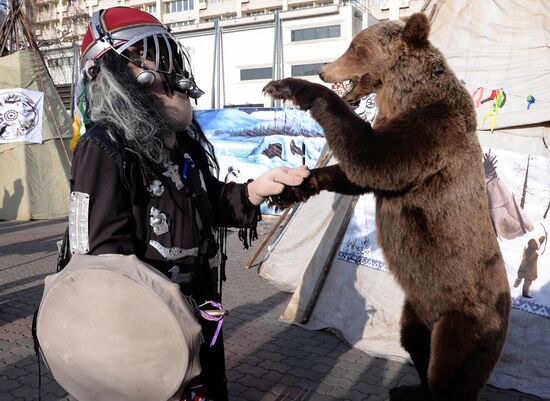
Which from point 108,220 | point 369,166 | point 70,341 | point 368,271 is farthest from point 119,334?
point 368,271

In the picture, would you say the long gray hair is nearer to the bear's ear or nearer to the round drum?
the round drum

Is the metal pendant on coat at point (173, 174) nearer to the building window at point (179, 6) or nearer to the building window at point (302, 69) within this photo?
the building window at point (302, 69)

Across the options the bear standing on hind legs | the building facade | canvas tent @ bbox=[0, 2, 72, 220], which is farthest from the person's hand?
the building facade

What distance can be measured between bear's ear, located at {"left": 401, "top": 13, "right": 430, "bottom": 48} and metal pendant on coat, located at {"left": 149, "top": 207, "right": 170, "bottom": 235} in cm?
160

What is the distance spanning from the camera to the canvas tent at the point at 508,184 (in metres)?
4.06

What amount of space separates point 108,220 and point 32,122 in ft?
37.3

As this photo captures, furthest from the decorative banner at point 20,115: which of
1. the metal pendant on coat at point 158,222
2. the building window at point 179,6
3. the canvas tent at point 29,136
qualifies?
the building window at point 179,6

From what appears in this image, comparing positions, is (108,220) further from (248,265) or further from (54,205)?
(54,205)

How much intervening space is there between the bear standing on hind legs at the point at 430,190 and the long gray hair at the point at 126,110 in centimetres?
70

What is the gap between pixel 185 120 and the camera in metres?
2.01

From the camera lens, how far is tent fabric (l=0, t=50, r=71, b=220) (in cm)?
1145

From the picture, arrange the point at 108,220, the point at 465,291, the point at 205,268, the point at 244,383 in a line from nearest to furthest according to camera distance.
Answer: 1. the point at 108,220
2. the point at 205,268
3. the point at 465,291
4. the point at 244,383

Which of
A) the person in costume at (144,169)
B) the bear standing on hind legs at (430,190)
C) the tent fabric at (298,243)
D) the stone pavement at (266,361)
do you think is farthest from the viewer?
the tent fabric at (298,243)

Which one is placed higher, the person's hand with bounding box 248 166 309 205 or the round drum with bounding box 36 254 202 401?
the person's hand with bounding box 248 166 309 205
